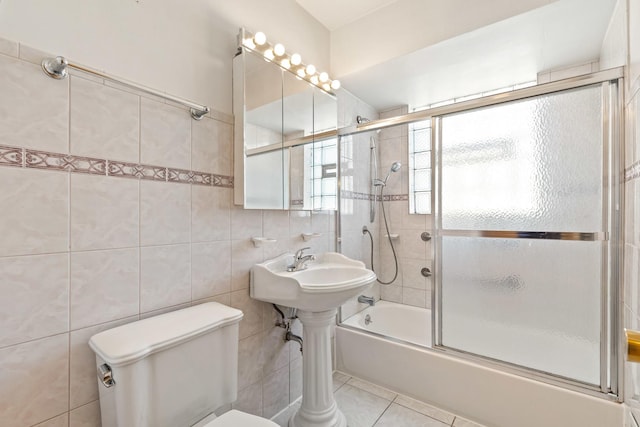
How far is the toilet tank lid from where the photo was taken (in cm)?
86

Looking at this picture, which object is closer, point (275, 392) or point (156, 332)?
point (156, 332)

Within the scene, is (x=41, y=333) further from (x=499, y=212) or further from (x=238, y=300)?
(x=499, y=212)

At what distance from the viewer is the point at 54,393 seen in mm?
902

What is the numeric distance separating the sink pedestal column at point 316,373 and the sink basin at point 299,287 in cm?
16

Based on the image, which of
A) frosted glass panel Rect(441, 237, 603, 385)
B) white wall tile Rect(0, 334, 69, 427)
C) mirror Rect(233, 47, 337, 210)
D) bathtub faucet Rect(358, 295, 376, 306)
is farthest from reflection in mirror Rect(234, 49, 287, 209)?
bathtub faucet Rect(358, 295, 376, 306)

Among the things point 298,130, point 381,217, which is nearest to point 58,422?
point 298,130

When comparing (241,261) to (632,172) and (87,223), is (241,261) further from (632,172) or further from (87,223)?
(632,172)

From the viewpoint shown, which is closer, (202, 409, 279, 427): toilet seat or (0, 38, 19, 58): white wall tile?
(0, 38, 19, 58): white wall tile

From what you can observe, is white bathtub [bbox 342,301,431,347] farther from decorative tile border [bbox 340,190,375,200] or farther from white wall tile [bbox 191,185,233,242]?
white wall tile [bbox 191,185,233,242]

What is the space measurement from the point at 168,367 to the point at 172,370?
0.07 ft

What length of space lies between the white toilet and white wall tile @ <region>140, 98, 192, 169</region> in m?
0.64

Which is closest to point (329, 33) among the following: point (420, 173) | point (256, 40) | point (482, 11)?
point (256, 40)

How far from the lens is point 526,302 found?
155 centimetres

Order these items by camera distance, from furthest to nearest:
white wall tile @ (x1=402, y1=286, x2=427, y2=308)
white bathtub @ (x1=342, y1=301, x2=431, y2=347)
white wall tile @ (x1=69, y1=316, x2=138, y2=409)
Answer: white wall tile @ (x1=402, y1=286, x2=427, y2=308) → white bathtub @ (x1=342, y1=301, x2=431, y2=347) → white wall tile @ (x1=69, y1=316, x2=138, y2=409)
